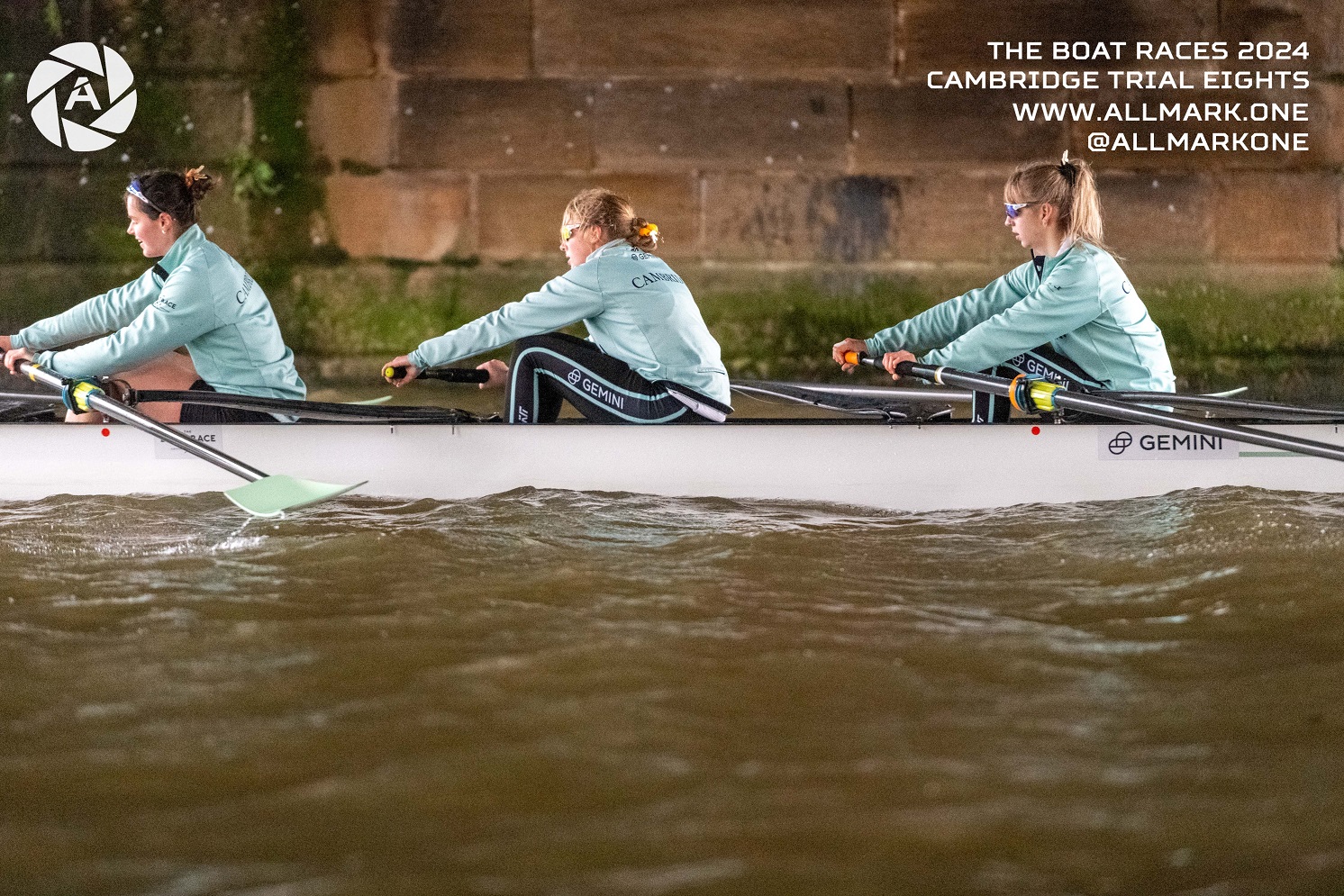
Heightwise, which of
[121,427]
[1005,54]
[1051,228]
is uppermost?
[1005,54]

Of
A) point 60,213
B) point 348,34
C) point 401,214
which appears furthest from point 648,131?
point 60,213

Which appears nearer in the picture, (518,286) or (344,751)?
(344,751)

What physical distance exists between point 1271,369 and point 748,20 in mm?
3693

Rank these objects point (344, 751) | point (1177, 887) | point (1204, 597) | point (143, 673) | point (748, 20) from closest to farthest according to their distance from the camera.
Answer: point (1177, 887)
point (344, 751)
point (143, 673)
point (1204, 597)
point (748, 20)

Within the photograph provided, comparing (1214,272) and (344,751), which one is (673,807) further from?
(1214,272)

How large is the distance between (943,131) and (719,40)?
138cm

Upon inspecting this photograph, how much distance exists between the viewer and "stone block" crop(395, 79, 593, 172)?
7.96 m

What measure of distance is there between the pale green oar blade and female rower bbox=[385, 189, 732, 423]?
1.57 ft

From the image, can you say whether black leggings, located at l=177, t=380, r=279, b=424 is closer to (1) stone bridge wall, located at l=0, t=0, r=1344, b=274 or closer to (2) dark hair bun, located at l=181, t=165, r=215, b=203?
(2) dark hair bun, located at l=181, t=165, r=215, b=203

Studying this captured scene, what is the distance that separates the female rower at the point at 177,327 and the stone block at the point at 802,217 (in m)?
3.66

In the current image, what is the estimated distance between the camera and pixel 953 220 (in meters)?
8.09

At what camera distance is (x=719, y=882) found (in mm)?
2111

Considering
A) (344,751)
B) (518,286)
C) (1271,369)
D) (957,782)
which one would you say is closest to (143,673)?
(344,751)

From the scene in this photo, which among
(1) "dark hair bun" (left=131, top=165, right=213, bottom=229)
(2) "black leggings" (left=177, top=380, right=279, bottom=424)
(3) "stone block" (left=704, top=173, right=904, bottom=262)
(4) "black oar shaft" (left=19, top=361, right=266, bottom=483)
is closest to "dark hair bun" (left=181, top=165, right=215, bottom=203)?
(1) "dark hair bun" (left=131, top=165, right=213, bottom=229)
